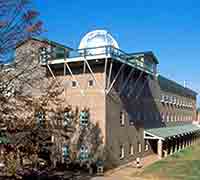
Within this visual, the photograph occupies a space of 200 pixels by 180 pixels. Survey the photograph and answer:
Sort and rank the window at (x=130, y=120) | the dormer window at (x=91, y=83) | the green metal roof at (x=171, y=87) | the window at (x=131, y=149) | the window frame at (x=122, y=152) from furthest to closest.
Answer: the green metal roof at (x=171, y=87) → the window at (x=131, y=149) → the window at (x=130, y=120) → the window frame at (x=122, y=152) → the dormer window at (x=91, y=83)

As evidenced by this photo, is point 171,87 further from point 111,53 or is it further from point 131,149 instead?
point 111,53

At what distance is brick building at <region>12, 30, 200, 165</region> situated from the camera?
23.6 metres

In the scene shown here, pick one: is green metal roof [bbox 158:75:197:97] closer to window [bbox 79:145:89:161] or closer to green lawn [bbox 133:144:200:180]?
green lawn [bbox 133:144:200:180]

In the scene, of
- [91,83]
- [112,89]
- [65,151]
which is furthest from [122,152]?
[91,83]

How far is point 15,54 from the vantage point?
520 inches

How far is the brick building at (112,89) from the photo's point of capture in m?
23.6

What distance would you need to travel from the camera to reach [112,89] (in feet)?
80.5

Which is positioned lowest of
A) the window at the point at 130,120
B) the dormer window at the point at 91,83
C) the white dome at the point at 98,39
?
the window at the point at 130,120

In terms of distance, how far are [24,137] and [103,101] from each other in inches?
420

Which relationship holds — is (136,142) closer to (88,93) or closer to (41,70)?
(88,93)

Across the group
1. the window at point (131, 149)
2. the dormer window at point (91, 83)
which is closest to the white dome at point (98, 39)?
the dormer window at point (91, 83)

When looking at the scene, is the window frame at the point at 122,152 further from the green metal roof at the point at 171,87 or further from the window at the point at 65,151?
the green metal roof at the point at 171,87

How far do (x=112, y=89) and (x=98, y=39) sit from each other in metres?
5.85

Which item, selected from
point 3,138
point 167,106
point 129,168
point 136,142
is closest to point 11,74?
point 3,138
